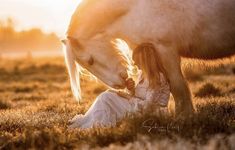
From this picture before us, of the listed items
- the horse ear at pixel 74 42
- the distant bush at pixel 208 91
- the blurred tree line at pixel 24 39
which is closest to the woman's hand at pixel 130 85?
the horse ear at pixel 74 42

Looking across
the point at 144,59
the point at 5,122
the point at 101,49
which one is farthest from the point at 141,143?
the point at 5,122

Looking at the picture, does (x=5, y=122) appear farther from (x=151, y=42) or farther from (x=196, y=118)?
(x=196, y=118)

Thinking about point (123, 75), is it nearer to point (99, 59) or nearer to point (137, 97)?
point (99, 59)

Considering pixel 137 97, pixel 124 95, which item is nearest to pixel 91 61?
pixel 124 95

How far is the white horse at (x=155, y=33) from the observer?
21.7ft

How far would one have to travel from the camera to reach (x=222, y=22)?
21.6 ft

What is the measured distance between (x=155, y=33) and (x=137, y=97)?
4.37ft

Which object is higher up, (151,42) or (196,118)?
(151,42)

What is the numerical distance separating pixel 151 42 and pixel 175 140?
220 centimetres

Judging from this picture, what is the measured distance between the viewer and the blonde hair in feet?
22.5

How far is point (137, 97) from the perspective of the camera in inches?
303

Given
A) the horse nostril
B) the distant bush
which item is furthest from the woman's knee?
the distant bush

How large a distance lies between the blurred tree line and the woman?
4425 inches

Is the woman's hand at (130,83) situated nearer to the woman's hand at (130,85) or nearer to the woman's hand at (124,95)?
the woman's hand at (130,85)
